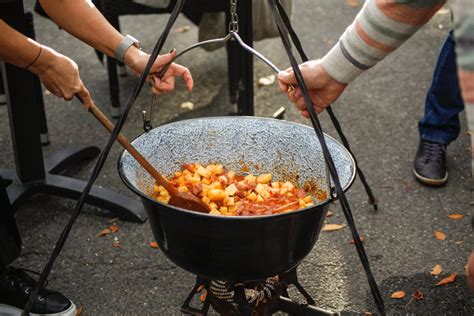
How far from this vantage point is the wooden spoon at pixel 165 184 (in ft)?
6.80

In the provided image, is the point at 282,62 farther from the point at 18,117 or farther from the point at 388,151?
the point at 18,117

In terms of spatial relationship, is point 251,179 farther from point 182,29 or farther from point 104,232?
point 182,29

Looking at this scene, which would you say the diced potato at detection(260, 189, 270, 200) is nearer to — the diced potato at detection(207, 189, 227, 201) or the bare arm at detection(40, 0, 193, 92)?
the diced potato at detection(207, 189, 227, 201)

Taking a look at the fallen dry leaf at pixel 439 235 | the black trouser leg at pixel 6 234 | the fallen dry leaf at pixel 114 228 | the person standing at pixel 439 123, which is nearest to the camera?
the black trouser leg at pixel 6 234

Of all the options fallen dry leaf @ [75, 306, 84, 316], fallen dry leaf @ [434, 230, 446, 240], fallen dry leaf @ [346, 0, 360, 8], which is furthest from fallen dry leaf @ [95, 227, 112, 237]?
fallen dry leaf @ [346, 0, 360, 8]

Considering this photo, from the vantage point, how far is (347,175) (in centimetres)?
202

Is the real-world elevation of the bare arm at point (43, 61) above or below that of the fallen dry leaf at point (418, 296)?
above

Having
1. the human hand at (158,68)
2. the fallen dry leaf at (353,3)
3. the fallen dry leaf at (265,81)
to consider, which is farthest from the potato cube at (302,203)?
the fallen dry leaf at (353,3)

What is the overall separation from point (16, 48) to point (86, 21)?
37 cm

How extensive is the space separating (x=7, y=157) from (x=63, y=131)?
0.43 metres

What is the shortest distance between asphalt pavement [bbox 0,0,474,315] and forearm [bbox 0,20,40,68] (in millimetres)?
1070

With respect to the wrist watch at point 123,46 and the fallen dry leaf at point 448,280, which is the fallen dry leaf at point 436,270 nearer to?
the fallen dry leaf at point 448,280

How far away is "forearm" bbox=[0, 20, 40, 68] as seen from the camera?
2.16 metres

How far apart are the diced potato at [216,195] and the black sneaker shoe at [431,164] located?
5.34 ft
